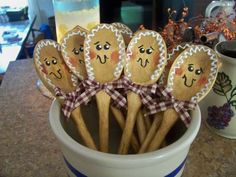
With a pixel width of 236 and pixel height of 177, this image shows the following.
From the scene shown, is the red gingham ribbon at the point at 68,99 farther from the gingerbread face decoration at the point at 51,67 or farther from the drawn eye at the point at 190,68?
the drawn eye at the point at 190,68

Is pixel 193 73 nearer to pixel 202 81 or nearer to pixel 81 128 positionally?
pixel 202 81

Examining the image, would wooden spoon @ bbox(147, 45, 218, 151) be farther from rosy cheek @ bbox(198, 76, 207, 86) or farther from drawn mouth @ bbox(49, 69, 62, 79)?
drawn mouth @ bbox(49, 69, 62, 79)

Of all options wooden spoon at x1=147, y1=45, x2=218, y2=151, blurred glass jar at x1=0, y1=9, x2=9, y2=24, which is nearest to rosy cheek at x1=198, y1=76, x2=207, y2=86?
wooden spoon at x1=147, y1=45, x2=218, y2=151

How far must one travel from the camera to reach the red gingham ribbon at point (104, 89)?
0.32m

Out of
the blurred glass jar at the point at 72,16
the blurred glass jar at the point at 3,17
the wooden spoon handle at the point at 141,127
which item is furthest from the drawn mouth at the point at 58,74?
the blurred glass jar at the point at 3,17

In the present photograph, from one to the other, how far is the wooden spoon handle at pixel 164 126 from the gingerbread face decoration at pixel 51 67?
117 millimetres

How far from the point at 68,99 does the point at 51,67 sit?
0.17 feet

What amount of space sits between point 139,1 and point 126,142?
48.4 inches

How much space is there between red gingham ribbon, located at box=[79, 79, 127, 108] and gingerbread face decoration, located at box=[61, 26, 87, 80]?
25mm

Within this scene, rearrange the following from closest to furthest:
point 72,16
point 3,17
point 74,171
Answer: point 74,171 → point 72,16 → point 3,17

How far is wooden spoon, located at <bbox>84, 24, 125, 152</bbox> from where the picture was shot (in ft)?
1.07

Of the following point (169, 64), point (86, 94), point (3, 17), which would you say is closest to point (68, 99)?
point (86, 94)

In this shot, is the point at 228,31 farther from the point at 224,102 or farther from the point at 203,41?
the point at 224,102

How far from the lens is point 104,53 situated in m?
0.33
